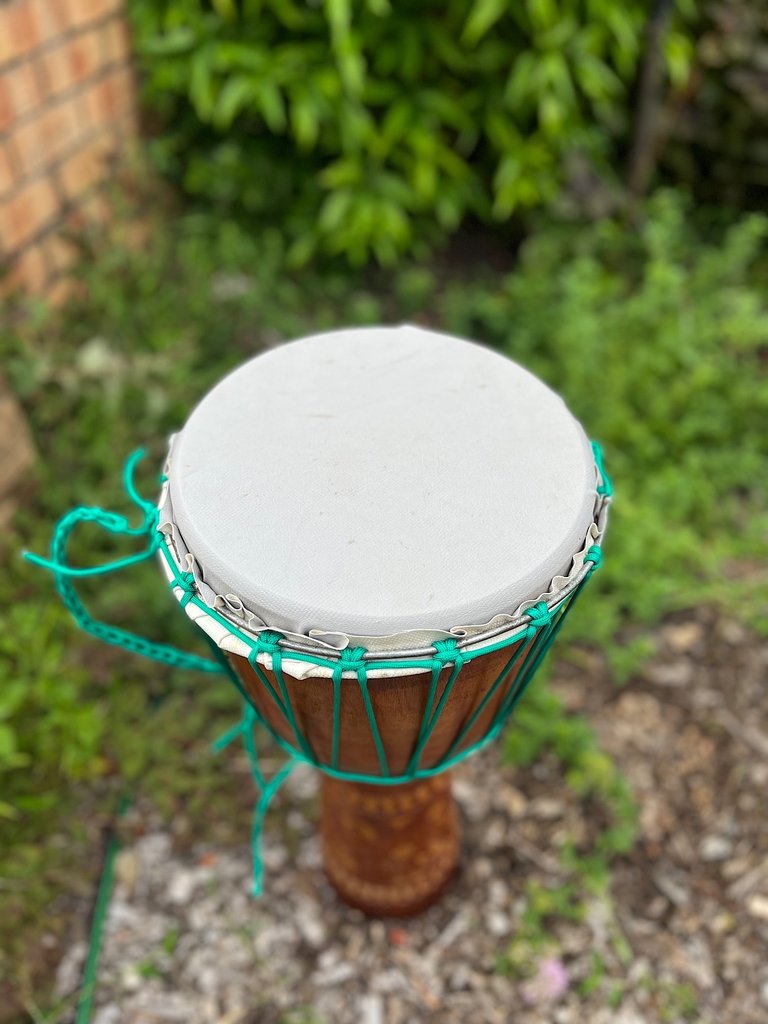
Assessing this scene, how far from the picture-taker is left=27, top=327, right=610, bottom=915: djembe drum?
37.8 inches

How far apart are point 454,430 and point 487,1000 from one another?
4.08 ft

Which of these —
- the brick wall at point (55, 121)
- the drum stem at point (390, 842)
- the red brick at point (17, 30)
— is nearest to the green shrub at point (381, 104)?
the brick wall at point (55, 121)

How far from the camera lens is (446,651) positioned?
0.97m

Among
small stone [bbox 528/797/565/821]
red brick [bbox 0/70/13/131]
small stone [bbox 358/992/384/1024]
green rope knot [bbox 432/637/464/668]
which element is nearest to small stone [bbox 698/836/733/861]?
small stone [bbox 528/797/565/821]

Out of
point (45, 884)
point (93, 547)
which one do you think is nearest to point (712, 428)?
point (93, 547)

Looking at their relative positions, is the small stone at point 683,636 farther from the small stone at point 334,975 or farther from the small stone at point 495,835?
the small stone at point 334,975

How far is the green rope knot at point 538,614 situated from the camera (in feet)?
3.27

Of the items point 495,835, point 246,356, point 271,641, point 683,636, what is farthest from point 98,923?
point 246,356

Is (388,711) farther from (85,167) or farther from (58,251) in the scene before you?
(85,167)

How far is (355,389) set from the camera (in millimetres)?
1184

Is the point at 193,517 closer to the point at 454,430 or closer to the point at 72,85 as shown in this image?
the point at 454,430

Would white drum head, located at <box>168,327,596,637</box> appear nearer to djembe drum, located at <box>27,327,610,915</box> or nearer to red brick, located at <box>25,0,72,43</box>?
djembe drum, located at <box>27,327,610,915</box>

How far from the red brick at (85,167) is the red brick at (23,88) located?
219 millimetres

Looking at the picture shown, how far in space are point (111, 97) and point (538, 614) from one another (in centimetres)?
258
